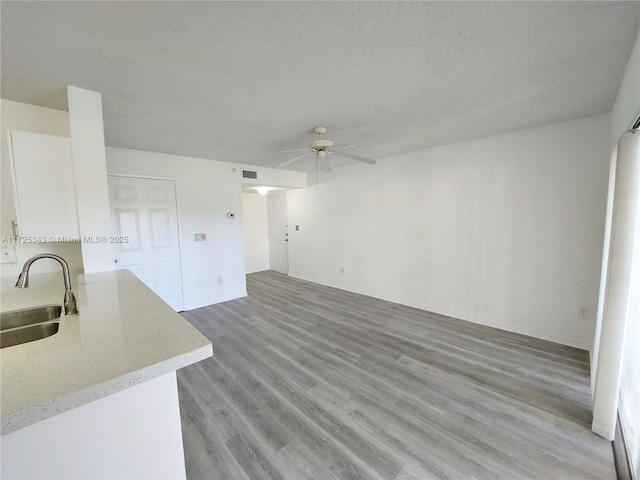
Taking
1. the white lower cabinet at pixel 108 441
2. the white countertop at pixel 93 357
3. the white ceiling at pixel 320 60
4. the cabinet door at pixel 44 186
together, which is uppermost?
the white ceiling at pixel 320 60

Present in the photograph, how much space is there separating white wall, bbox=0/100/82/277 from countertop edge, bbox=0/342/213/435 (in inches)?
89.1

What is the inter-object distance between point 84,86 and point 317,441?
3119 millimetres

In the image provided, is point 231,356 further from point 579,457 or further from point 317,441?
point 579,457

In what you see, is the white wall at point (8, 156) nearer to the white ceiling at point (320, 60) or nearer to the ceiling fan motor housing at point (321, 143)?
the white ceiling at point (320, 60)

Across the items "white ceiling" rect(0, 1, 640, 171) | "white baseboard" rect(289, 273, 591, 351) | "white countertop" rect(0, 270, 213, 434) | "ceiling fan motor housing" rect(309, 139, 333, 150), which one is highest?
"white ceiling" rect(0, 1, 640, 171)

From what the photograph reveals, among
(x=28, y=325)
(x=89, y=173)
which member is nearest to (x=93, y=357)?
(x=28, y=325)

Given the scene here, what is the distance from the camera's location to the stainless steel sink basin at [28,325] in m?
1.48

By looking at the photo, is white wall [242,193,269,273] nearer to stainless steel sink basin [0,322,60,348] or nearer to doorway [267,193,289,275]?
doorway [267,193,289,275]

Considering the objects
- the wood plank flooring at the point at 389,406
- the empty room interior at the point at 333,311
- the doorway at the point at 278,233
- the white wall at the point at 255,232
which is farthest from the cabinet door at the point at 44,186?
the white wall at the point at 255,232

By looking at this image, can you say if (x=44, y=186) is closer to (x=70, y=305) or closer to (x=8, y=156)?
(x=8, y=156)

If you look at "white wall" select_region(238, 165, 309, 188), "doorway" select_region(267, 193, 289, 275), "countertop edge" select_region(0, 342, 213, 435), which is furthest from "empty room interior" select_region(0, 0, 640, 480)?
"doorway" select_region(267, 193, 289, 275)

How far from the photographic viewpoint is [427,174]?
394cm

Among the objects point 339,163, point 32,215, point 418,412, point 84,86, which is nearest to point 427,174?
point 339,163

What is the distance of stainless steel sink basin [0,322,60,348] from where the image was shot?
146 centimetres
